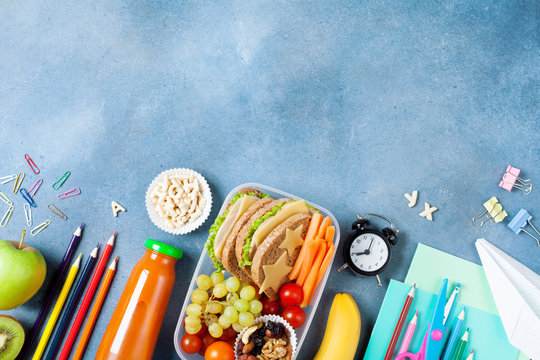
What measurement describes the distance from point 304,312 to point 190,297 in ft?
1.27

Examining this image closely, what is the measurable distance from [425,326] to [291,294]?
19.7 inches

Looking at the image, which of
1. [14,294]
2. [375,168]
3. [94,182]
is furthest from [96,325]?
[375,168]

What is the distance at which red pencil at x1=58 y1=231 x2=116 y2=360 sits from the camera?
141cm

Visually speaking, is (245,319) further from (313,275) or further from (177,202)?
(177,202)

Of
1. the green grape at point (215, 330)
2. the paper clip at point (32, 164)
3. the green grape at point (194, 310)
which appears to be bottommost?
the green grape at point (215, 330)

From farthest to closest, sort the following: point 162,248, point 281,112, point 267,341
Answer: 1. point 281,112
2. point 162,248
3. point 267,341

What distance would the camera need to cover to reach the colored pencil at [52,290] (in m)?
1.43

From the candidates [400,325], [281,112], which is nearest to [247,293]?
[400,325]

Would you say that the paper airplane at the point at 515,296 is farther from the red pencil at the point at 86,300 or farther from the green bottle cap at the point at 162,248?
the red pencil at the point at 86,300

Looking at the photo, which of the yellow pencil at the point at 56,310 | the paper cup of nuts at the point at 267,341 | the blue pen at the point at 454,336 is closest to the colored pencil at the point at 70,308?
the yellow pencil at the point at 56,310

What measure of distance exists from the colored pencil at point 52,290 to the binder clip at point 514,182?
4.98 feet

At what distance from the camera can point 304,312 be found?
136 cm

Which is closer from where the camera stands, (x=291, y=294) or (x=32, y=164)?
(x=291, y=294)

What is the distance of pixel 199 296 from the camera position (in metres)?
1.31
